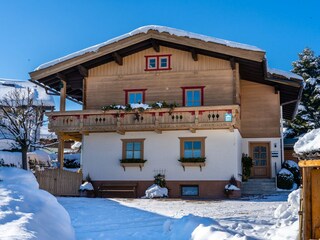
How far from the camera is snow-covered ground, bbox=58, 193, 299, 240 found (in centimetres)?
955

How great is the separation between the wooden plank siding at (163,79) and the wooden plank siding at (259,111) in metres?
2.65

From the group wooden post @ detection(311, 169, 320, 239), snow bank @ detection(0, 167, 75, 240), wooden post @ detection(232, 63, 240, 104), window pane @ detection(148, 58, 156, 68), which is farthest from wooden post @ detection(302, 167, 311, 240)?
window pane @ detection(148, 58, 156, 68)

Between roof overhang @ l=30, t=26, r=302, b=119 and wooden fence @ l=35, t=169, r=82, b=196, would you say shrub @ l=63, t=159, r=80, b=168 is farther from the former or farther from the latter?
wooden fence @ l=35, t=169, r=82, b=196

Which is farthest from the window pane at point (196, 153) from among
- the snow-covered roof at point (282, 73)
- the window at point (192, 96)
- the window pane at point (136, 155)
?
the snow-covered roof at point (282, 73)

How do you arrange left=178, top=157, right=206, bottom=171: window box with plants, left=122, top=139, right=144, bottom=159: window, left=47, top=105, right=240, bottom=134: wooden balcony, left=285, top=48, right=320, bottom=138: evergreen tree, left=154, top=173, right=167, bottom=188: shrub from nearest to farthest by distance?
left=47, top=105, right=240, bottom=134: wooden balcony
left=178, top=157, right=206, bottom=171: window box with plants
left=154, top=173, right=167, bottom=188: shrub
left=122, top=139, right=144, bottom=159: window
left=285, top=48, right=320, bottom=138: evergreen tree

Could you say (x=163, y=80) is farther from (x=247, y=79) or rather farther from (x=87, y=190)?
(x=87, y=190)

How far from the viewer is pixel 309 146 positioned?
6.65 meters

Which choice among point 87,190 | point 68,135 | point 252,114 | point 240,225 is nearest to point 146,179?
point 87,190

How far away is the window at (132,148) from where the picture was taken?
2350 centimetres

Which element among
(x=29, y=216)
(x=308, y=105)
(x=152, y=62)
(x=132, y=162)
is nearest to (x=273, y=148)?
(x=132, y=162)

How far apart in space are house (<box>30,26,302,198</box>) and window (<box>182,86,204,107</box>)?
5 centimetres

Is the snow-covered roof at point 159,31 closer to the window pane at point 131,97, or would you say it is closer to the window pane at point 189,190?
the window pane at point 131,97

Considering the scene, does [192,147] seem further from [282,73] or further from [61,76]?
[61,76]

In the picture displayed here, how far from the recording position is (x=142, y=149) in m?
23.4
